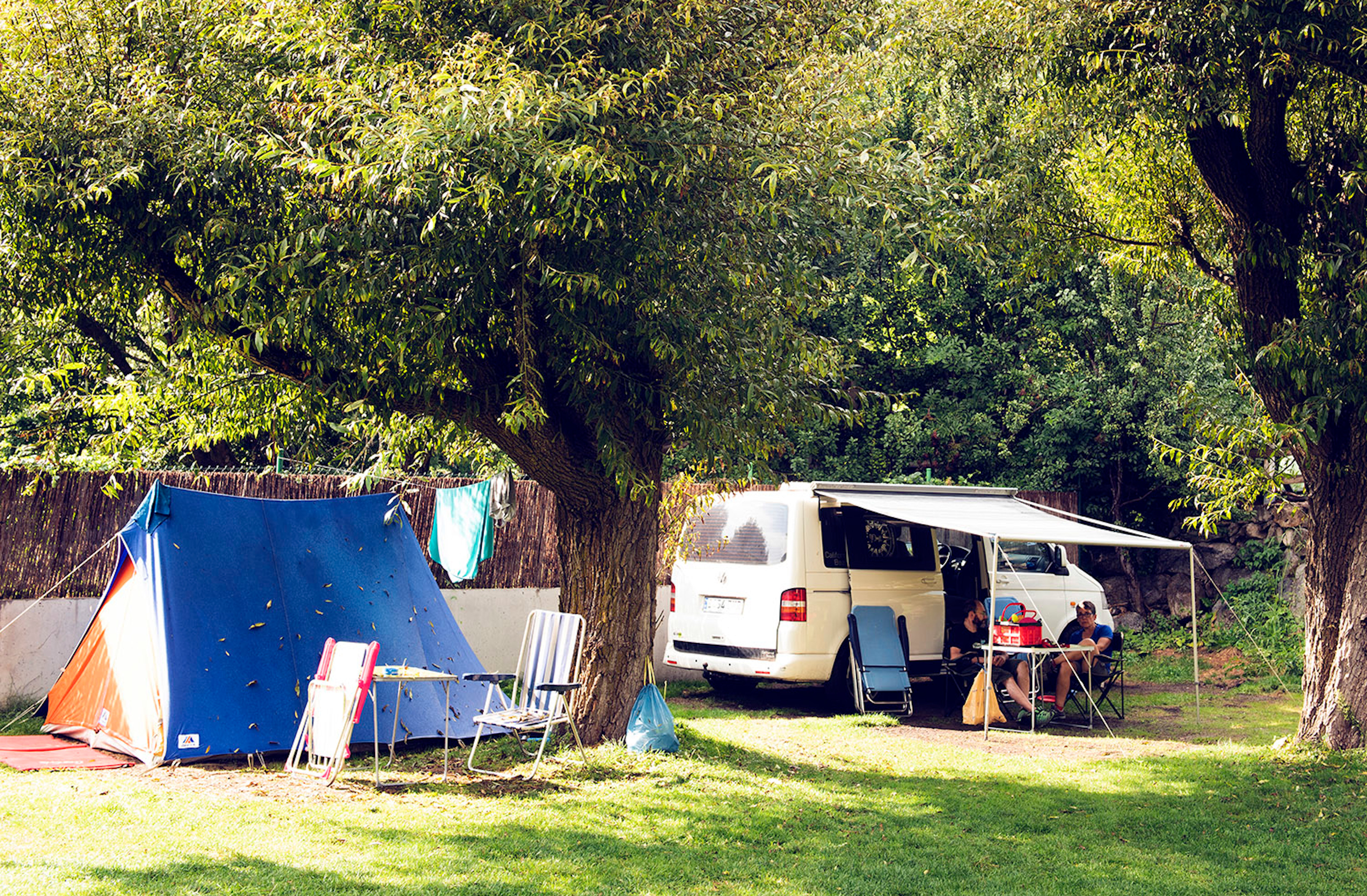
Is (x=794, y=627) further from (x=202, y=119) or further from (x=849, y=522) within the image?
(x=202, y=119)

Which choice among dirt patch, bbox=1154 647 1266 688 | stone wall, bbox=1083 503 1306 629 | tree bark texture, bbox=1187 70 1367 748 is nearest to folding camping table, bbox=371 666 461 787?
tree bark texture, bbox=1187 70 1367 748

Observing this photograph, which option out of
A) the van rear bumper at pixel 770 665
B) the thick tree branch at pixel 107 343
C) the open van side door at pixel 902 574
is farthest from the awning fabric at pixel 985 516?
the thick tree branch at pixel 107 343

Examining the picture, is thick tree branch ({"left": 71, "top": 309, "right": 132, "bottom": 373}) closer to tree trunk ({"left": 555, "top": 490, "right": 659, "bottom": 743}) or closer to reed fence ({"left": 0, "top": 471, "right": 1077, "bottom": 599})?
reed fence ({"left": 0, "top": 471, "right": 1077, "bottom": 599})

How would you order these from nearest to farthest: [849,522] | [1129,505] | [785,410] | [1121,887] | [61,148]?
[1121,887]
[61,148]
[785,410]
[849,522]
[1129,505]

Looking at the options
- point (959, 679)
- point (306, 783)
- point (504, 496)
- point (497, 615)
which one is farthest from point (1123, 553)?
point (306, 783)

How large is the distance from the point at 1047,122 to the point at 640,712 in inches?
229

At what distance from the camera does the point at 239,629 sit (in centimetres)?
777

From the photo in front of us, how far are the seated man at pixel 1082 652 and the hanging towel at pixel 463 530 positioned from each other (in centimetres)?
506

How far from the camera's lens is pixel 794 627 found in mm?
9844

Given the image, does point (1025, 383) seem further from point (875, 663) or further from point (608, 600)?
point (608, 600)

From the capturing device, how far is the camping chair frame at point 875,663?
32.9 feet

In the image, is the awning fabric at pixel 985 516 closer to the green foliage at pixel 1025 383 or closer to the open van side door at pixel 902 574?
the open van side door at pixel 902 574

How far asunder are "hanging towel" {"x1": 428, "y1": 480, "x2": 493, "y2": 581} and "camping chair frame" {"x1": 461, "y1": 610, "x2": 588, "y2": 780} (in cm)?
201

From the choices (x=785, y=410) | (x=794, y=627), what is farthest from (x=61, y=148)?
(x=794, y=627)
